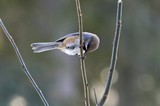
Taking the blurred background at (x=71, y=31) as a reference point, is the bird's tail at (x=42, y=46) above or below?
above

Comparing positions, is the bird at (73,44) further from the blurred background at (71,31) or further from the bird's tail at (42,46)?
the blurred background at (71,31)

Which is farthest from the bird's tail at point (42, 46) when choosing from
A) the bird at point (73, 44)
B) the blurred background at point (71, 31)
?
the blurred background at point (71, 31)

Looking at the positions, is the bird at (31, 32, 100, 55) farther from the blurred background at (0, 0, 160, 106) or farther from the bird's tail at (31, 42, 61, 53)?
the blurred background at (0, 0, 160, 106)

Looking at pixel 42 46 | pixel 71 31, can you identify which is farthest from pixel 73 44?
pixel 71 31

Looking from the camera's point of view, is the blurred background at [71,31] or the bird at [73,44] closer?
the bird at [73,44]

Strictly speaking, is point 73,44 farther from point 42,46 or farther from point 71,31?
point 71,31

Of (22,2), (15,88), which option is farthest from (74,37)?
(22,2)

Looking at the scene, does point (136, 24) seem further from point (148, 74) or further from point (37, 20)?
point (37, 20)
